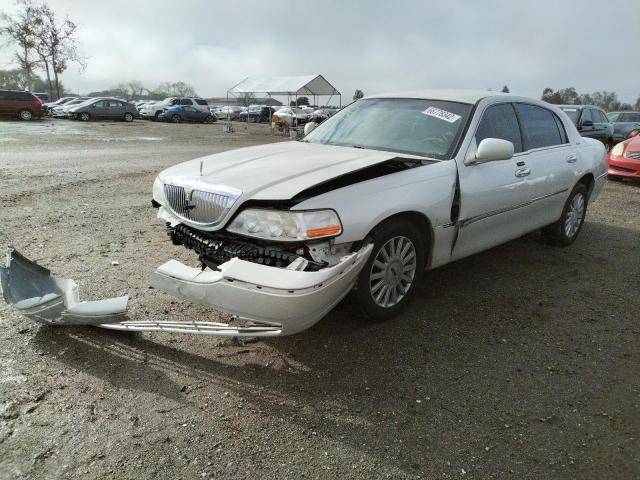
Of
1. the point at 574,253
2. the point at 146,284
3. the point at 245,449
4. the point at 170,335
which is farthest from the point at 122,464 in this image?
the point at 574,253

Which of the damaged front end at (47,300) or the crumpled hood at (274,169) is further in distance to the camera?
the damaged front end at (47,300)

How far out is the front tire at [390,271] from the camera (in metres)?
3.17

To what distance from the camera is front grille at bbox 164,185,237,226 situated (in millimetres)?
2998

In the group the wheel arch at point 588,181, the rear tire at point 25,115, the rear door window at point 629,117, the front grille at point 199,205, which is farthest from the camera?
the rear tire at point 25,115

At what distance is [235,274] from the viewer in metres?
2.58

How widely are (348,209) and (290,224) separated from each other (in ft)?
1.24

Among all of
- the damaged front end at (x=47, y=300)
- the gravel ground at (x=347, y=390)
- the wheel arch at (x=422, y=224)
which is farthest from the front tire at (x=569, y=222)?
the damaged front end at (x=47, y=300)

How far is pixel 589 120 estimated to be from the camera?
12.6 m

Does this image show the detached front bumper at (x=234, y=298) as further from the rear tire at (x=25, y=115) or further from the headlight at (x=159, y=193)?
the rear tire at (x=25, y=115)

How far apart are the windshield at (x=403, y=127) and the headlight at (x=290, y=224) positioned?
1362 millimetres

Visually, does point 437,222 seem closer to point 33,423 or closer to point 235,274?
point 235,274

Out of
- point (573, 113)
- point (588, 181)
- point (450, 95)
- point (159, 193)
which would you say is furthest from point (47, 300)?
point (573, 113)

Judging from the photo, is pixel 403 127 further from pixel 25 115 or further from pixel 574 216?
pixel 25 115

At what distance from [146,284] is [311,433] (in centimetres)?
223
